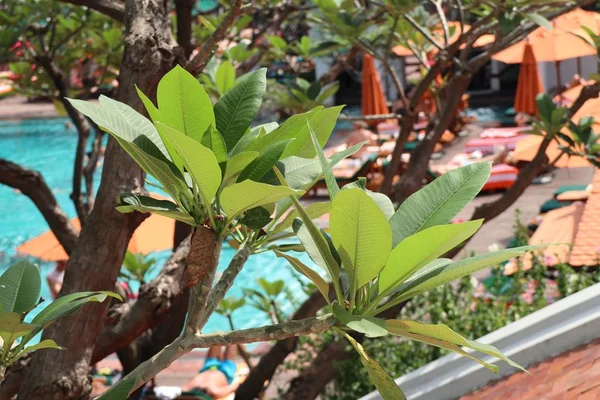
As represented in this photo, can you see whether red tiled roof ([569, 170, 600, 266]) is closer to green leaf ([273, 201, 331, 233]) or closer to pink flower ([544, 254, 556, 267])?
pink flower ([544, 254, 556, 267])

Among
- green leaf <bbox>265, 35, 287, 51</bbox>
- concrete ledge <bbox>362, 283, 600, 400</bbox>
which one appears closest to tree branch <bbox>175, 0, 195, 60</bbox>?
green leaf <bbox>265, 35, 287, 51</bbox>

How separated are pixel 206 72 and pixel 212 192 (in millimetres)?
3671

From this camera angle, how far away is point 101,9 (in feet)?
11.8

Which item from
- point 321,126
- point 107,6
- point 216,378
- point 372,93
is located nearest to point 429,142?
point 107,6

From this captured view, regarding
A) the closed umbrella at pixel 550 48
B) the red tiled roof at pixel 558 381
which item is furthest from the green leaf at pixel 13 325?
the closed umbrella at pixel 550 48

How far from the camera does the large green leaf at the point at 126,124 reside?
1.31m

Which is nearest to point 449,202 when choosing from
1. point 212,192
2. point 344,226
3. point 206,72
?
point 344,226

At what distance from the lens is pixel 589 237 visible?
696 centimetres

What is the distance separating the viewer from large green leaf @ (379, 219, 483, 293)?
1.18 metres

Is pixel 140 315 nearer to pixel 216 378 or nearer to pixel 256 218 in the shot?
pixel 256 218

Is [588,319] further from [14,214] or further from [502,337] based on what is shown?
[14,214]

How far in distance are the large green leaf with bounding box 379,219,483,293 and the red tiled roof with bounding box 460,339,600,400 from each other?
4.89ft

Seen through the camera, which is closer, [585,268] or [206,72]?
[206,72]

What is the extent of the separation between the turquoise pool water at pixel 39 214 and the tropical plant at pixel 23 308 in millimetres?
4731
